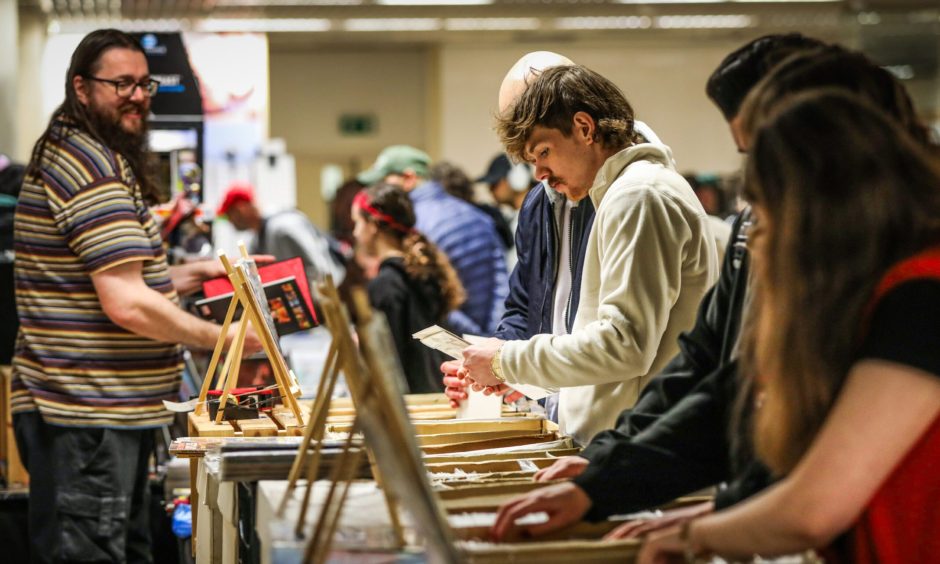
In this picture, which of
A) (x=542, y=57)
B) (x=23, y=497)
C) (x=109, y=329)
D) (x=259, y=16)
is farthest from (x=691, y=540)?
(x=259, y=16)

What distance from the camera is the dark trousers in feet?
10.8

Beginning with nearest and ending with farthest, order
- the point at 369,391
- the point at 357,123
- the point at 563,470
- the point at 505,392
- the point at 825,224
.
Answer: the point at 825,224 → the point at 369,391 → the point at 563,470 → the point at 505,392 → the point at 357,123

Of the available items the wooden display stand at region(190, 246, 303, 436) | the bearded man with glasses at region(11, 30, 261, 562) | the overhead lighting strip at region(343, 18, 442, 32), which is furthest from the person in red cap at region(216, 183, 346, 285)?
the overhead lighting strip at region(343, 18, 442, 32)

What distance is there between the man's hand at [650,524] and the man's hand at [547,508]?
65mm

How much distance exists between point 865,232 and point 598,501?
24.4 inches

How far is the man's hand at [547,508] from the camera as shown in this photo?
169 cm

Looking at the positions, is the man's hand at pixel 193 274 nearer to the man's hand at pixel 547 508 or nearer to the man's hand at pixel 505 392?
the man's hand at pixel 505 392

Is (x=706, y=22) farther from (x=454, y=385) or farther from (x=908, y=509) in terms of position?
(x=908, y=509)

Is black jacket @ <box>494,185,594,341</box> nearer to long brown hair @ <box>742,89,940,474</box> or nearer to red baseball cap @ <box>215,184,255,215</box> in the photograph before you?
long brown hair @ <box>742,89,940,474</box>

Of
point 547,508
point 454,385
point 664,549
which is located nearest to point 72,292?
point 454,385

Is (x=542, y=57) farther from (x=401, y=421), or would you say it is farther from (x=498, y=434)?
(x=401, y=421)

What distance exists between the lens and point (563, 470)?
2.01 m

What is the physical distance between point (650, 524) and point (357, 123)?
13.2 metres

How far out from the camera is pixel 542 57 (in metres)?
3.04
